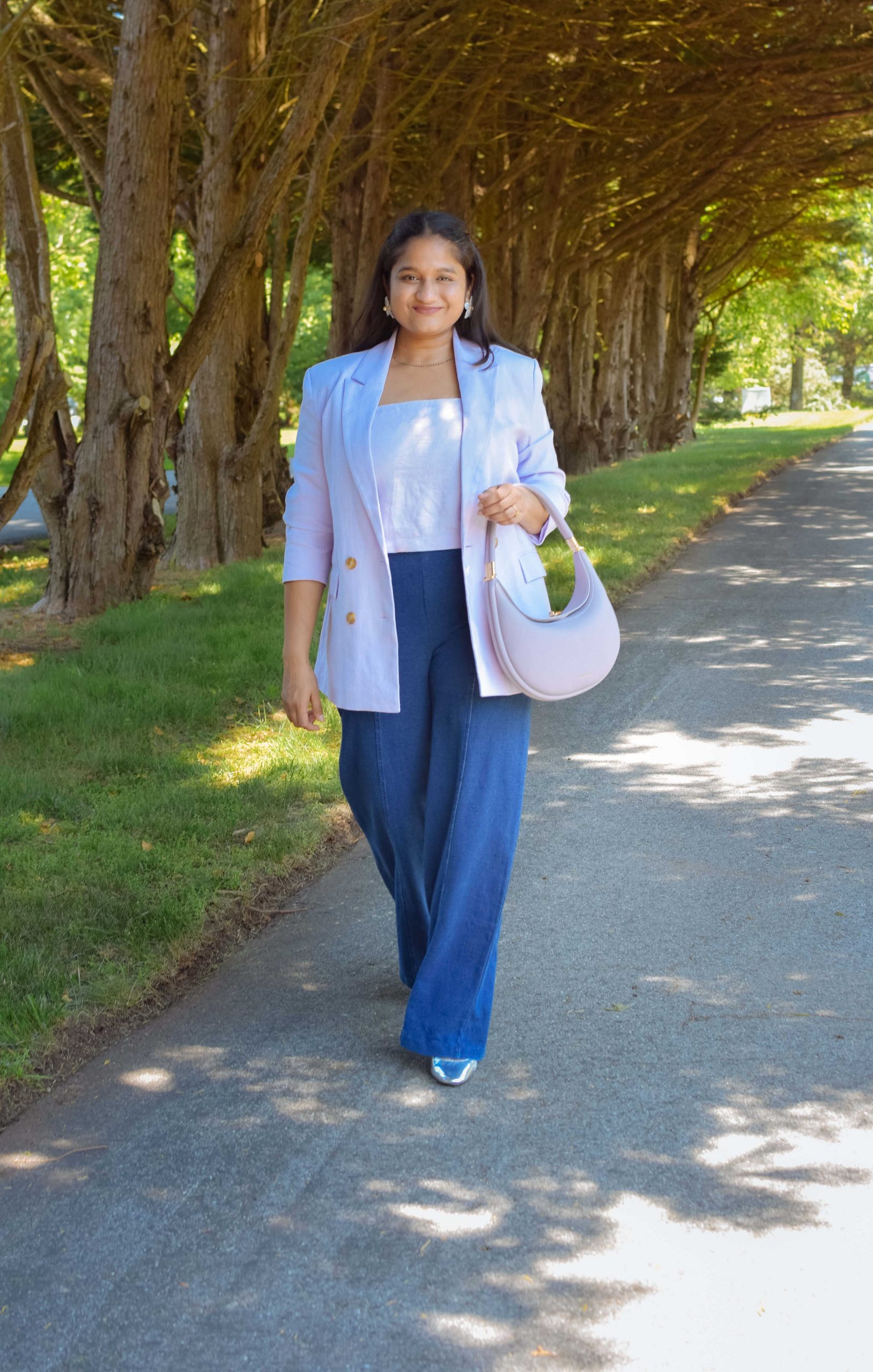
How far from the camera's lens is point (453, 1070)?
3.62 meters

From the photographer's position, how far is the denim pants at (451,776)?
358 cm

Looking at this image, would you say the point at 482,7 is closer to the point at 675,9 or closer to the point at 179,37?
the point at 675,9

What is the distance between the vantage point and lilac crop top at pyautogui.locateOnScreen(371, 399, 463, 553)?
11.5ft

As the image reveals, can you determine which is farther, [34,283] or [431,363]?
[34,283]

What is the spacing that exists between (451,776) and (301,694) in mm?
477

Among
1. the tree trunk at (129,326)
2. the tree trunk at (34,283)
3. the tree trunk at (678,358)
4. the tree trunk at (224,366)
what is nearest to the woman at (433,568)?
the tree trunk at (34,283)

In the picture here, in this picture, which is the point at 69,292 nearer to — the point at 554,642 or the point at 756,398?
the point at 554,642

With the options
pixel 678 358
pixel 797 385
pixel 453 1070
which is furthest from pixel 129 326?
pixel 797 385

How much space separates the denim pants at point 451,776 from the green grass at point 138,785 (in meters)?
1.05

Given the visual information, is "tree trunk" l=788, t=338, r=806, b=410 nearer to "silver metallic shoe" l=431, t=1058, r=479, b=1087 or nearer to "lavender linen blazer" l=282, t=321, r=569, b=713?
"lavender linen blazer" l=282, t=321, r=569, b=713

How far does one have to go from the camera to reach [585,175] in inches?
778

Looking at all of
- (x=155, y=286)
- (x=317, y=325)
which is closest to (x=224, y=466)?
(x=155, y=286)

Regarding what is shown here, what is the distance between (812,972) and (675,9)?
12.3 meters

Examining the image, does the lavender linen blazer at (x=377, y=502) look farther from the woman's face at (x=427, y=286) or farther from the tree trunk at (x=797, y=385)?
the tree trunk at (x=797, y=385)
